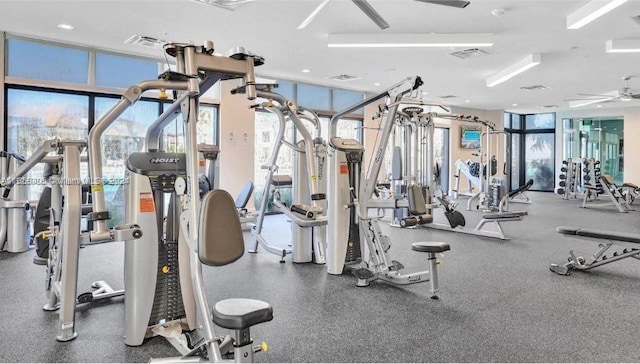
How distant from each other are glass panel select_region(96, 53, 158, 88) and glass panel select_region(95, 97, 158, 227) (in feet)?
0.98

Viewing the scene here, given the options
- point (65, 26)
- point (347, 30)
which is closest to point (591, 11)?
point (347, 30)

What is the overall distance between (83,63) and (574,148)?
1476 cm

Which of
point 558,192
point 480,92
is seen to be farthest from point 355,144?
point 558,192

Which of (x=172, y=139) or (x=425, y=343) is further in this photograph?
(x=172, y=139)

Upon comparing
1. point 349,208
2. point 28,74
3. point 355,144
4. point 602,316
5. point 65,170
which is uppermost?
point 28,74

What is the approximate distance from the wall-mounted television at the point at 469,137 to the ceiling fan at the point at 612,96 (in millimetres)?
2735

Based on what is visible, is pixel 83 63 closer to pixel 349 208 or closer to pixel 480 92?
pixel 349 208

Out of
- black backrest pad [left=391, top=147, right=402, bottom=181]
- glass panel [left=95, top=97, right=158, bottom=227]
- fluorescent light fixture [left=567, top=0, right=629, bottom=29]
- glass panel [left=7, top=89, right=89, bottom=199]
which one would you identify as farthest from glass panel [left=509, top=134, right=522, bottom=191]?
glass panel [left=7, top=89, right=89, bottom=199]

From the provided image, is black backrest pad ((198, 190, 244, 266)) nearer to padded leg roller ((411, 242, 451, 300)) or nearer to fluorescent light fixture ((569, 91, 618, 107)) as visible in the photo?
padded leg roller ((411, 242, 451, 300))

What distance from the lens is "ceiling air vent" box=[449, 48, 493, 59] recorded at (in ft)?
20.6

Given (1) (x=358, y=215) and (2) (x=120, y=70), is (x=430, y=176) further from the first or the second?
(2) (x=120, y=70)

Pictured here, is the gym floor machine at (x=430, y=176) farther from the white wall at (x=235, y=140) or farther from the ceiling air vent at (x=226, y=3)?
the white wall at (x=235, y=140)

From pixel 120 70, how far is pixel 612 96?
1056cm

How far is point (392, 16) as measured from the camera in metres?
4.90
